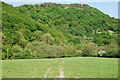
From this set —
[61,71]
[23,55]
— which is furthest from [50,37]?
[61,71]

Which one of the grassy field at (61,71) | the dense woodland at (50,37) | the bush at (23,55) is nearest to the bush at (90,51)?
the dense woodland at (50,37)

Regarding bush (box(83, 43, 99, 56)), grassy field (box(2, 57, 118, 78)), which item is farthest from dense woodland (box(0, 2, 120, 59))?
grassy field (box(2, 57, 118, 78))

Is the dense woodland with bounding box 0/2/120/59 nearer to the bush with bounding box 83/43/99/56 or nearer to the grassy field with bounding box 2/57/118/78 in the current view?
the bush with bounding box 83/43/99/56

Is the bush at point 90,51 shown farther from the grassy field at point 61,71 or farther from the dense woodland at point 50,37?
the grassy field at point 61,71

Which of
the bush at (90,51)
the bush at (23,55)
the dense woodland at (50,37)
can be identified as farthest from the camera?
the bush at (90,51)

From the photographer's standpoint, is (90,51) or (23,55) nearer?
(23,55)

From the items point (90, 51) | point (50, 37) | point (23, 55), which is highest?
point (50, 37)

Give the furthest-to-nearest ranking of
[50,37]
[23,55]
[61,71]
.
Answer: [50,37], [23,55], [61,71]

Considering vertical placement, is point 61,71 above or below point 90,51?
above

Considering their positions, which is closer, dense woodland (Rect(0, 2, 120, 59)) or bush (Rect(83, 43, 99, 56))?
dense woodland (Rect(0, 2, 120, 59))

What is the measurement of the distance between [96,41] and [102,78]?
445 feet

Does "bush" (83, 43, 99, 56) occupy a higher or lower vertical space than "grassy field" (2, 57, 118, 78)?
lower

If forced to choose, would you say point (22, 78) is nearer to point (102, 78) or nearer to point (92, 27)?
point (102, 78)

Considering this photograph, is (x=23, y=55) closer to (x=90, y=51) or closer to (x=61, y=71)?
(x=90, y=51)
